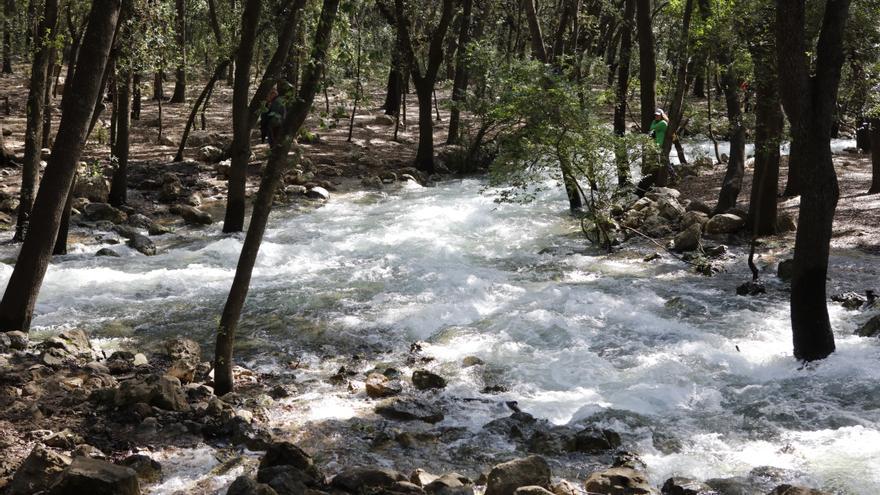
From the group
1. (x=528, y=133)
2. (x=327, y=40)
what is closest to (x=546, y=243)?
(x=528, y=133)

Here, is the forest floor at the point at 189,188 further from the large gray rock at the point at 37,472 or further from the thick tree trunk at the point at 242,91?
the thick tree trunk at the point at 242,91

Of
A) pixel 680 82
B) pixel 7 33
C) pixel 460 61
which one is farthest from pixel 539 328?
pixel 7 33

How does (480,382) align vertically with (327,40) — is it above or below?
below

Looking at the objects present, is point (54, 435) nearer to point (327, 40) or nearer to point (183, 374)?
point (183, 374)

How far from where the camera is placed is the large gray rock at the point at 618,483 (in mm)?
5430

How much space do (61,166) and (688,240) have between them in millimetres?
9405

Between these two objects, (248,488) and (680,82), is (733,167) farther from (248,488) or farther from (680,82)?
(248,488)

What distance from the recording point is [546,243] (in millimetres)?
14273

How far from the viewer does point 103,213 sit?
14.7 metres

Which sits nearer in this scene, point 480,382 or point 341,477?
point 341,477

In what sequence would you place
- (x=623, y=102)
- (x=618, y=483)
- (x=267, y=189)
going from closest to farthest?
(x=618, y=483) → (x=267, y=189) → (x=623, y=102)

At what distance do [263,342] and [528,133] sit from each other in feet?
18.7

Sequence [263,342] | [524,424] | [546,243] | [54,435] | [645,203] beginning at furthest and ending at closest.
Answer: [645,203], [546,243], [263,342], [524,424], [54,435]

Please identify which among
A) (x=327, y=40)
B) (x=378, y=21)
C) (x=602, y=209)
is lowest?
(x=602, y=209)
